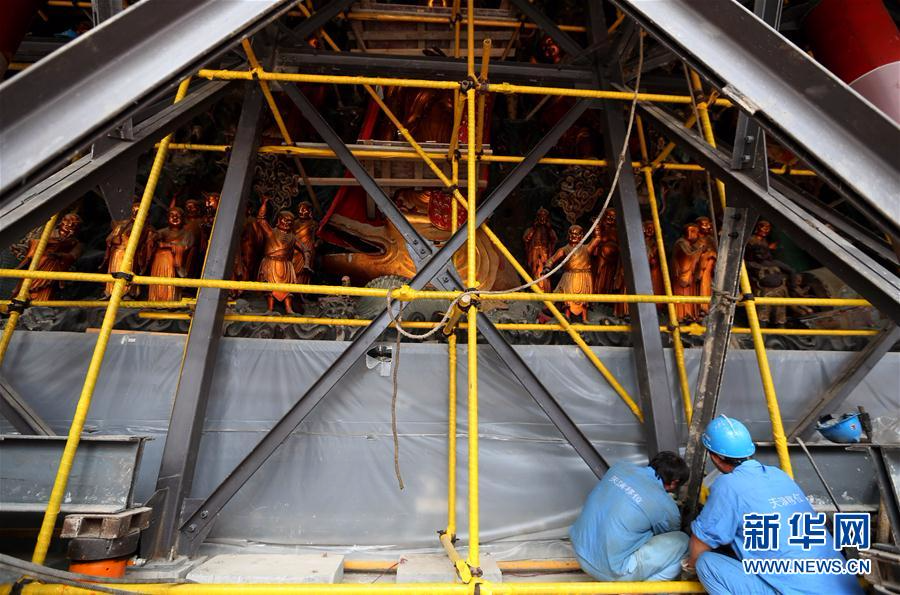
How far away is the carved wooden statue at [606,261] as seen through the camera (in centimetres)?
595

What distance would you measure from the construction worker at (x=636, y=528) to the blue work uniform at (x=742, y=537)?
0.33 metres

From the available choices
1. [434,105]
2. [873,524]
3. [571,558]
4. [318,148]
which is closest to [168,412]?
[318,148]

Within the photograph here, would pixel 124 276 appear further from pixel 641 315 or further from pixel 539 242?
pixel 539 242

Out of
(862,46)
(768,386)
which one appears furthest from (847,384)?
(862,46)

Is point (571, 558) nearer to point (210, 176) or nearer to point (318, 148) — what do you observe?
point (318, 148)

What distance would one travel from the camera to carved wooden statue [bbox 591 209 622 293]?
5.95 meters

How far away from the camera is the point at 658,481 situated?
10.5 feet

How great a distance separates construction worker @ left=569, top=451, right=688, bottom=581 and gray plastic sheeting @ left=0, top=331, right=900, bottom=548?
39.5 inches

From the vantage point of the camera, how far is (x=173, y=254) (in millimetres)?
5461

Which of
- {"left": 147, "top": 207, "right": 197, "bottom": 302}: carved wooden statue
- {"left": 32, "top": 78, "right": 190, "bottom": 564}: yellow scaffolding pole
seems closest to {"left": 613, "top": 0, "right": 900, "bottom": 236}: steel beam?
{"left": 32, "top": 78, "right": 190, "bottom": 564}: yellow scaffolding pole

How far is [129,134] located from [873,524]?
5.67 meters

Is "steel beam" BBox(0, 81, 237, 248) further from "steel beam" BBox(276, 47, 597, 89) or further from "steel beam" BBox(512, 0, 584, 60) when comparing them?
"steel beam" BBox(512, 0, 584, 60)

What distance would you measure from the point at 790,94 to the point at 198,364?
3.88 metres

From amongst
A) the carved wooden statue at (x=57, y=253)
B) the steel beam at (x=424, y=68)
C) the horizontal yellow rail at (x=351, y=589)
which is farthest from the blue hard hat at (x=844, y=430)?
the carved wooden statue at (x=57, y=253)
